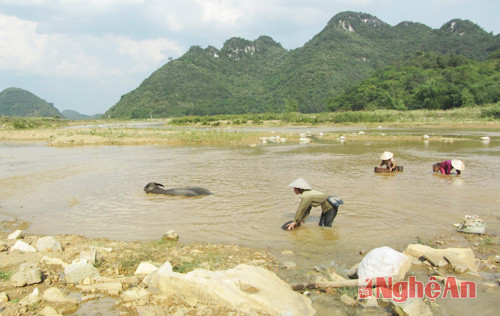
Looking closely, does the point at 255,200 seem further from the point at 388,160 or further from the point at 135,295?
the point at 388,160

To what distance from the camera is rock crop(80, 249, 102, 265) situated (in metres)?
4.79

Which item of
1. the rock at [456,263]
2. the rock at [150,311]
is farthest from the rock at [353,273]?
the rock at [150,311]

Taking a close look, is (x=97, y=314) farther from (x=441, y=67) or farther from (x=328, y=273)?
(x=441, y=67)

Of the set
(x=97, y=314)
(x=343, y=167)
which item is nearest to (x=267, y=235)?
(x=97, y=314)

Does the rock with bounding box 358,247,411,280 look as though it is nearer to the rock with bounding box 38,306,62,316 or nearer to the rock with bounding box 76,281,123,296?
the rock with bounding box 76,281,123,296

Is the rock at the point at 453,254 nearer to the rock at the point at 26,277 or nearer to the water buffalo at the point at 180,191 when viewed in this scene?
the rock at the point at 26,277

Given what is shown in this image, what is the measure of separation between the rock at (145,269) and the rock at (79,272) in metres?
0.50

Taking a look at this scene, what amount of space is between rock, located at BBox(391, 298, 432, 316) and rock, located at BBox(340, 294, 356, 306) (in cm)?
45

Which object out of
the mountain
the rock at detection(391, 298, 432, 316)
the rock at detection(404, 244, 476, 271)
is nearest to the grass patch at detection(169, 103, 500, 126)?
the rock at detection(404, 244, 476, 271)

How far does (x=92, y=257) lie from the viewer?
4.81 meters

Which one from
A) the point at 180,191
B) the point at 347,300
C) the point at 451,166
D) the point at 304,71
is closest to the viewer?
the point at 347,300

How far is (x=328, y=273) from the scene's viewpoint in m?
4.69

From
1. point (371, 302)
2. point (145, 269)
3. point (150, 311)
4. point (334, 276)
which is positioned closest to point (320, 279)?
point (334, 276)

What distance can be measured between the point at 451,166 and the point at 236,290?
35.3 ft
